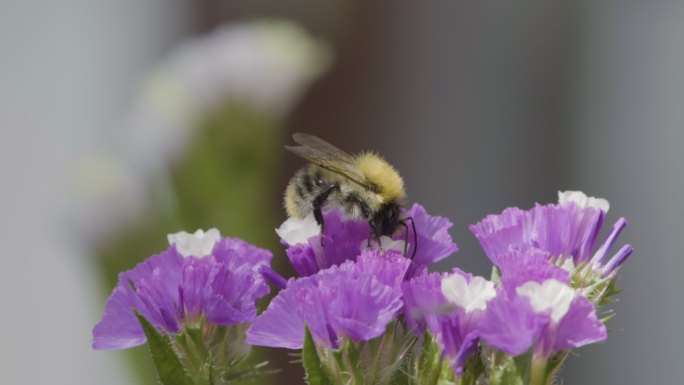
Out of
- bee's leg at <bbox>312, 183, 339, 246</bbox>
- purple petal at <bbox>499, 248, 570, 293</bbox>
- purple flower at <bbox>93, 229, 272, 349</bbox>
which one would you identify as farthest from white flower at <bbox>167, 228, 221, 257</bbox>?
purple petal at <bbox>499, 248, 570, 293</bbox>

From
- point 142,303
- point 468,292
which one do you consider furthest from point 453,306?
point 142,303

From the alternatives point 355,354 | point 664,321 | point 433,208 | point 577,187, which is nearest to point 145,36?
point 433,208

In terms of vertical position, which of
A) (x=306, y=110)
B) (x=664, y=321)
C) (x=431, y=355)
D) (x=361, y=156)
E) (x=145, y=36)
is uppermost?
(x=145, y=36)

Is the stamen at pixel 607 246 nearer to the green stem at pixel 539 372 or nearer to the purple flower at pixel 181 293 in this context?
the green stem at pixel 539 372

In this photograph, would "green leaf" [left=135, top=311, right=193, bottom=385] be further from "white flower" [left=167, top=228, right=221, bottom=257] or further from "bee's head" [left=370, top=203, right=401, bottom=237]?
"bee's head" [left=370, top=203, right=401, bottom=237]

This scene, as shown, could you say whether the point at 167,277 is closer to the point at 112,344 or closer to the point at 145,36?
the point at 112,344

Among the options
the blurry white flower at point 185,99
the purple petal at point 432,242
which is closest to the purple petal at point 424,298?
the purple petal at point 432,242

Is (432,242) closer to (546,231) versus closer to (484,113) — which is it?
(546,231)

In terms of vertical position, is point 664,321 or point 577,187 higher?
point 577,187
